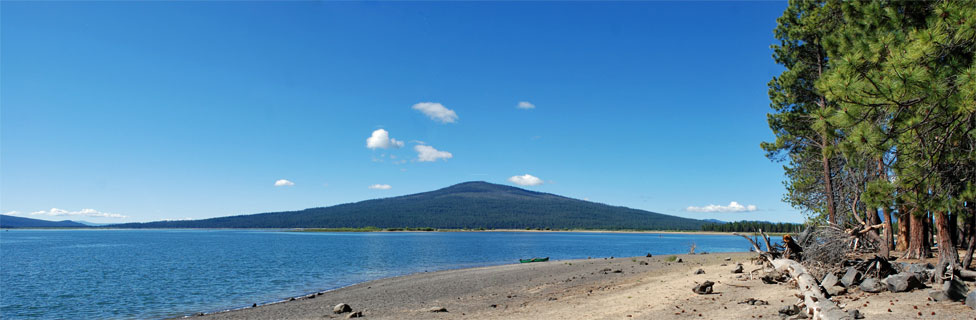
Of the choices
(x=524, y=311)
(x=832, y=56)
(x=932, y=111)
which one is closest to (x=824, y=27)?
(x=832, y=56)

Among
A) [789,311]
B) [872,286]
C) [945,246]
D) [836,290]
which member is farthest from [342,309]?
[945,246]

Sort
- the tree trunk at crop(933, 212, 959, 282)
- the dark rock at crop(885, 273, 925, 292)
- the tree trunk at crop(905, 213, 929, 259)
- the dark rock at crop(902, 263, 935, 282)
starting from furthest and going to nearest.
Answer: the tree trunk at crop(905, 213, 929, 259) → the tree trunk at crop(933, 212, 959, 282) → the dark rock at crop(902, 263, 935, 282) → the dark rock at crop(885, 273, 925, 292)

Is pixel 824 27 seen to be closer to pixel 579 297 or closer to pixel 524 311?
pixel 579 297

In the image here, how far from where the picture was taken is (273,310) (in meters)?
20.4

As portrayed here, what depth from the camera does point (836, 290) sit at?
13086 mm

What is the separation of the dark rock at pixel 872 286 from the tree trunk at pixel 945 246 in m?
1.74

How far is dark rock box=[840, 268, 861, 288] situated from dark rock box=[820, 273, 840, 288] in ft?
0.62

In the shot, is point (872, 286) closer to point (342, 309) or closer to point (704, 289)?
point (704, 289)

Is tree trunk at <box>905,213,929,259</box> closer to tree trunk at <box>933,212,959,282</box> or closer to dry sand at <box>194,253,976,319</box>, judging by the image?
dry sand at <box>194,253,976,319</box>

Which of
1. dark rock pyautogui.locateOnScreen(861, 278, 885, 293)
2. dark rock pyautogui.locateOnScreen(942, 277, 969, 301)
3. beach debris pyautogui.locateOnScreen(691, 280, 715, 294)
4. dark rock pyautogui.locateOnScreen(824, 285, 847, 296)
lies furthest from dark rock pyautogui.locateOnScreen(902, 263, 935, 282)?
beach debris pyautogui.locateOnScreen(691, 280, 715, 294)

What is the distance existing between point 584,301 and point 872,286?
7739 millimetres

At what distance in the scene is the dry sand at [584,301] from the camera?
11.6 metres

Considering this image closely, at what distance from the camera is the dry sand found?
38.1 feet

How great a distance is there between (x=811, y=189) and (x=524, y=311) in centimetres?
2218
